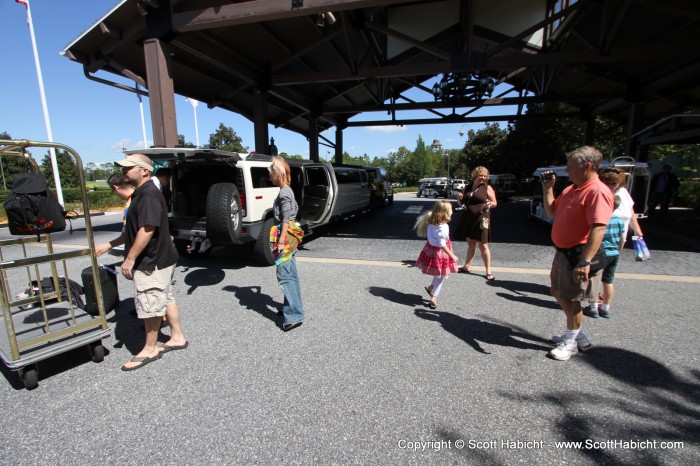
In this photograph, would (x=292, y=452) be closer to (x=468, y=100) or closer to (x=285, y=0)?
(x=285, y=0)

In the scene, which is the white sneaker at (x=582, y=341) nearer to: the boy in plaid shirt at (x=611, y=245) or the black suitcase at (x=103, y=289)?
the boy in plaid shirt at (x=611, y=245)

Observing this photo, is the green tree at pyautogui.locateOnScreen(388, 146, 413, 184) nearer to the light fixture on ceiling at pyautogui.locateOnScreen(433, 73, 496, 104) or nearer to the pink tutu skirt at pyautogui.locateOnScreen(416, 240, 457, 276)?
the light fixture on ceiling at pyautogui.locateOnScreen(433, 73, 496, 104)

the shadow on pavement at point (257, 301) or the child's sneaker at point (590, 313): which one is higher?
the shadow on pavement at point (257, 301)

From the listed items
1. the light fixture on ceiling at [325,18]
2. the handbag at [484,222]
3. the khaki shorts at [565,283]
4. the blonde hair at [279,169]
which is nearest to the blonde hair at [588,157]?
the khaki shorts at [565,283]

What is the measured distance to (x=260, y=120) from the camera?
11.8 m

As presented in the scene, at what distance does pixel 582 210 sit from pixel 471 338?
5.19ft

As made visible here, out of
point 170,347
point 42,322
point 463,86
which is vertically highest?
point 463,86

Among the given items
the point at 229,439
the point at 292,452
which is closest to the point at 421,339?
the point at 292,452

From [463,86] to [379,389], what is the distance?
12.6 meters

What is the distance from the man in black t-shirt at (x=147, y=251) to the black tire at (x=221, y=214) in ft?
6.63

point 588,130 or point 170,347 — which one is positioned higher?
point 588,130

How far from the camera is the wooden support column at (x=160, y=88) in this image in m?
7.40

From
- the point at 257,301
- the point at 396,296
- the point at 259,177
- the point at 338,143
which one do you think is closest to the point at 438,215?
the point at 396,296

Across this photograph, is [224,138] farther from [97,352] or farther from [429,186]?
[97,352]
